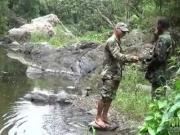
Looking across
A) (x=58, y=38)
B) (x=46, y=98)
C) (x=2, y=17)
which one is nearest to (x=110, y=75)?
(x=46, y=98)

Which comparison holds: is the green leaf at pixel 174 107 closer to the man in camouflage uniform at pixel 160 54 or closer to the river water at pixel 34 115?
the river water at pixel 34 115

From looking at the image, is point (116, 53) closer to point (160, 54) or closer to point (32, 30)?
point (160, 54)

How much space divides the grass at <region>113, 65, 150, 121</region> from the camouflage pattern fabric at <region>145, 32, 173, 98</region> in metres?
0.49

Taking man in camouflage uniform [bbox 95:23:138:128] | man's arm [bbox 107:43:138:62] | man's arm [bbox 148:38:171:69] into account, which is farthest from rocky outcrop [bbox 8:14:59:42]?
man's arm [bbox 107:43:138:62]

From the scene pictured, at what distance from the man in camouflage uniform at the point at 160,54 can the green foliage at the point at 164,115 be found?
12.3ft

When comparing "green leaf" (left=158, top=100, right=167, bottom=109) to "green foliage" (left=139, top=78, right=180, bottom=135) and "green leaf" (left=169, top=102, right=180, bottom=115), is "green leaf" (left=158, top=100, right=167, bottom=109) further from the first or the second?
"green leaf" (left=169, top=102, right=180, bottom=115)

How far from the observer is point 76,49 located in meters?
19.0

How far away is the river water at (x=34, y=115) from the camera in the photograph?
794 centimetres

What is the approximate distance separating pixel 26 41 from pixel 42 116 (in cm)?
1846

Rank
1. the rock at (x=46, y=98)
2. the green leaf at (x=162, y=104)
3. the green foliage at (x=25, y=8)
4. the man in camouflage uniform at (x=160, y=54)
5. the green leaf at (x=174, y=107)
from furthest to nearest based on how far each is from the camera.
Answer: the green foliage at (x=25, y=8) < the rock at (x=46, y=98) < the man in camouflage uniform at (x=160, y=54) < the green leaf at (x=162, y=104) < the green leaf at (x=174, y=107)

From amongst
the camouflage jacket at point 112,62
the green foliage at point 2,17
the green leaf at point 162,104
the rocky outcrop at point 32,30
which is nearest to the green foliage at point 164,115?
the green leaf at point 162,104

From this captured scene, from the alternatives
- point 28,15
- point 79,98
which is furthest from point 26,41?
point 79,98

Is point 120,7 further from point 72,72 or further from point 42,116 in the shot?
point 42,116

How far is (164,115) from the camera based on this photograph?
13.5 ft
